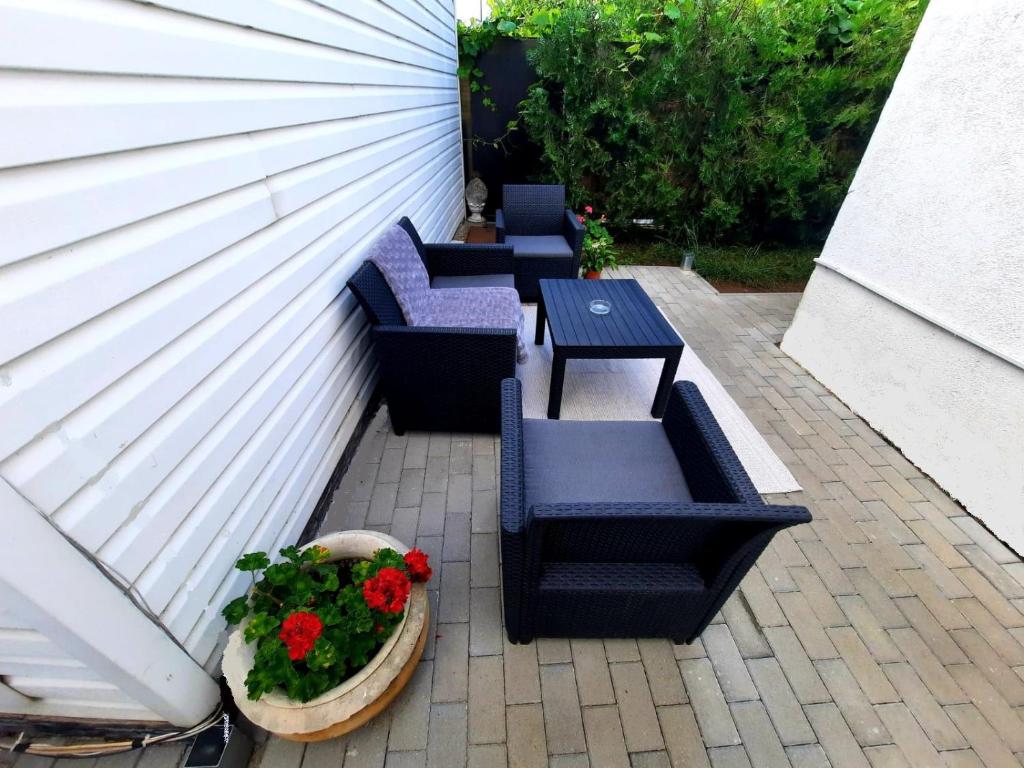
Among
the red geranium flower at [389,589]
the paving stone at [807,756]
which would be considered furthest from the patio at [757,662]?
the red geranium flower at [389,589]

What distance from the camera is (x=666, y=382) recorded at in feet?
8.05

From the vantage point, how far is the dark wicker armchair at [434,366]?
200cm

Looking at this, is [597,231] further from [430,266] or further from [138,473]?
[138,473]

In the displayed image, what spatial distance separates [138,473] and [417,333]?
46.5 inches

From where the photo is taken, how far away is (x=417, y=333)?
1988 mm

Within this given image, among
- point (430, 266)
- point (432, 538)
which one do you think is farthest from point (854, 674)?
point (430, 266)

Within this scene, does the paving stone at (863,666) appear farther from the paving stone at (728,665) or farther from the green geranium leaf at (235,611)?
the green geranium leaf at (235,611)

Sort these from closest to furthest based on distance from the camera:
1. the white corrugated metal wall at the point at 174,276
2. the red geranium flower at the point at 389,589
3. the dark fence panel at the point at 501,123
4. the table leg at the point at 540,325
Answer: the white corrugated metal wall at the point at 174,276 → the red geranium flower at the point at 389,589 → the table leg at the point at 540,325 → the dark fence panel at the point at 501,123

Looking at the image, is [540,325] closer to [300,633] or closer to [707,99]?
[300,633]

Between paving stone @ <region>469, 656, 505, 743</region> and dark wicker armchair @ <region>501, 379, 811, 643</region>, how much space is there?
120mm

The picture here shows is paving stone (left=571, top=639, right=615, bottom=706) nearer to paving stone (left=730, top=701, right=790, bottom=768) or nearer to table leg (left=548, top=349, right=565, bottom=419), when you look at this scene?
paving stone (left=730, top=701, right=790, bottom=768)

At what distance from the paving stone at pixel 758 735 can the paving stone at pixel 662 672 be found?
173 millimetres

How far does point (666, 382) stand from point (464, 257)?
1.70 metres

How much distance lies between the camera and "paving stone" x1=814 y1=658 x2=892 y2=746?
134 cm
